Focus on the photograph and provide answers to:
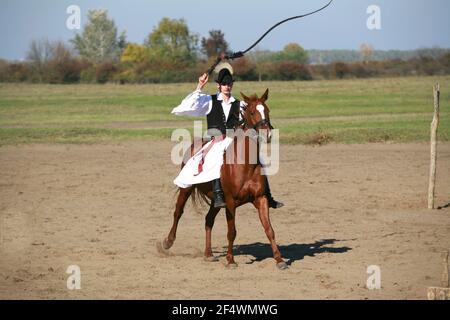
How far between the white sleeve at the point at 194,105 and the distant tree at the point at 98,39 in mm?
87766

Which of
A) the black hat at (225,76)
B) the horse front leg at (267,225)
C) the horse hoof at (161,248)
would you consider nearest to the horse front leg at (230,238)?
the horse front leg at (267,225)

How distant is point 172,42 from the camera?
77312 millimetres

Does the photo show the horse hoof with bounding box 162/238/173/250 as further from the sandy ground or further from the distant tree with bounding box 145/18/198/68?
the distant tree with bounding box 145/18/198/68

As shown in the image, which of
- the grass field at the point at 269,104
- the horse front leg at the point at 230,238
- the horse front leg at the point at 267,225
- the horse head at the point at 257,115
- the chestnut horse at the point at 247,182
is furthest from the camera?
the grass field at the point at 269,104

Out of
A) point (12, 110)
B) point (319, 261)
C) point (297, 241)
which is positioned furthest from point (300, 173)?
point (12, 110)

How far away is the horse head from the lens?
10.3m

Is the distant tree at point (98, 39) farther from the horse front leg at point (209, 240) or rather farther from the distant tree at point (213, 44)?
the horse front leg at point (209, 240)

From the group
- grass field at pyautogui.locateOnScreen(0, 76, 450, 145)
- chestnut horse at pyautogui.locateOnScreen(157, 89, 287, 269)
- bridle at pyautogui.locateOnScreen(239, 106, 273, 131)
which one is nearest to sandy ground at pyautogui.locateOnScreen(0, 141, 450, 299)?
chestnut horse at pyautogui.locateOnScreen(157, 89, 287, 269)

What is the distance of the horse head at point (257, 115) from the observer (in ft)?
33.7

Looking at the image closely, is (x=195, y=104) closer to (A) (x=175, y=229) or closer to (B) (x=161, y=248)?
(A) (x=175, y=229)

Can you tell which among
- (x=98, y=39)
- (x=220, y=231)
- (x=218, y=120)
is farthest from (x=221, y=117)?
(x=98, y=39)

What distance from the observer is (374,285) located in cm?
984
